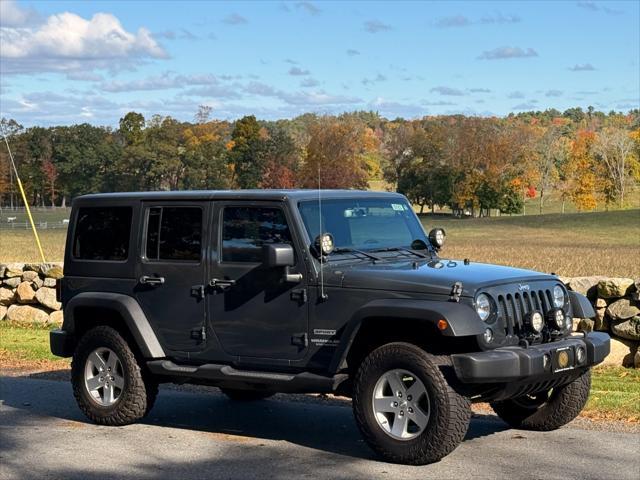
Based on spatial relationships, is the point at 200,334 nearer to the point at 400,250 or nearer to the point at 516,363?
the point at 400,250

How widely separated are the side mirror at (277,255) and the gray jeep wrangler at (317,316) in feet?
0.04

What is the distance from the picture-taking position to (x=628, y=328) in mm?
12516

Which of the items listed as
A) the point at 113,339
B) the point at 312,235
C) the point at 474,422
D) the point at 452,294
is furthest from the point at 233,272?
the point at 474,422

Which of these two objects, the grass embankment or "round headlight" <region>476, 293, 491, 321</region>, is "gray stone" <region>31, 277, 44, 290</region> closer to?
the grass embankment

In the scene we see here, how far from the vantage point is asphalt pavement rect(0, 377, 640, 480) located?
23.6 ft

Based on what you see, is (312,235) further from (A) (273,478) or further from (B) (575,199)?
(B) (575,199)

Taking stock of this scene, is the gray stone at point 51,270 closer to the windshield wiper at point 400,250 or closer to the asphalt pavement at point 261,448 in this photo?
the asphalt pavement at point 261,448

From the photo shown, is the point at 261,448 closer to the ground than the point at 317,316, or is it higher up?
closer to the ground

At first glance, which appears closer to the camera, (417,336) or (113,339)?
(417,336)

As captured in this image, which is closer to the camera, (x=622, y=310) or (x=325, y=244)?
(x=325, y=244)

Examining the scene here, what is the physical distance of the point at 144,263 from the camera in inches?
346

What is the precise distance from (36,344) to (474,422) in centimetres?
793

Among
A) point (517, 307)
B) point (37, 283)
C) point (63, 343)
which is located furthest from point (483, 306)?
point (37, 283)

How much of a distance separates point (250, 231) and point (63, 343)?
7.22ft
